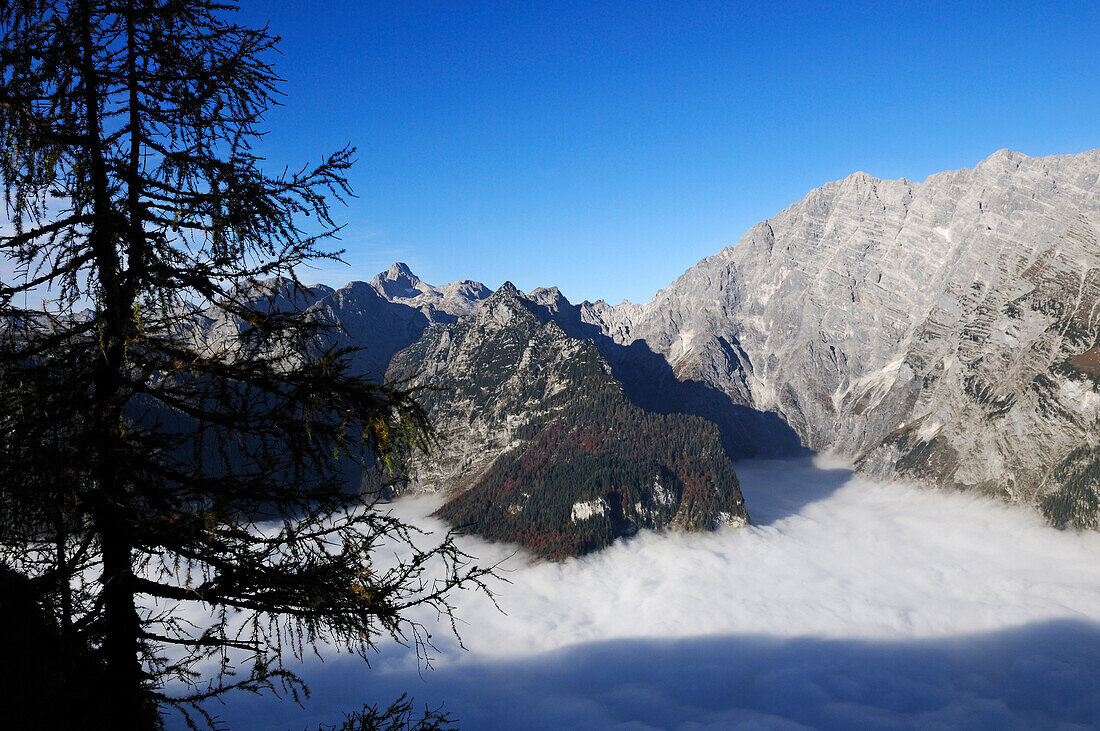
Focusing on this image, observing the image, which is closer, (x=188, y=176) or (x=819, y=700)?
(x=188, y=176)

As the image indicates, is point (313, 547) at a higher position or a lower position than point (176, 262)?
lower

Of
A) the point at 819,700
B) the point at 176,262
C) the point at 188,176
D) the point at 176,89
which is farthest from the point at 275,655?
the point at 819,700

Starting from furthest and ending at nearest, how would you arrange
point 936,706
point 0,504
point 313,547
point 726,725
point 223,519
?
point 936,706 < point 726,725 < point 313,547 < point 223,519 < point 0,504

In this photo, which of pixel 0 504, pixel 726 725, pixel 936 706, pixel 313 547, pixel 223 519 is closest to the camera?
pixel 0 504

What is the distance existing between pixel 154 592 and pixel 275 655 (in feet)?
5.36

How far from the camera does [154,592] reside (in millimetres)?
6465

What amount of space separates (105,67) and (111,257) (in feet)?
7.90

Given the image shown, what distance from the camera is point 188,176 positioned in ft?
22.6

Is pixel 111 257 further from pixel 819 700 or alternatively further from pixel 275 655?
pixel 819 700

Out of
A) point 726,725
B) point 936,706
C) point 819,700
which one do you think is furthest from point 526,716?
point 936,706

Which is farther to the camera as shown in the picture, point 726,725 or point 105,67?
point 726,725

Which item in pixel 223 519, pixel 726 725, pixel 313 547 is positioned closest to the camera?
pixel 223 519

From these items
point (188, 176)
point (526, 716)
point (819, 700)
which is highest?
point (188, 176)

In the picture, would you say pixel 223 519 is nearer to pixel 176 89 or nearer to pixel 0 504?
pixel 0 504
